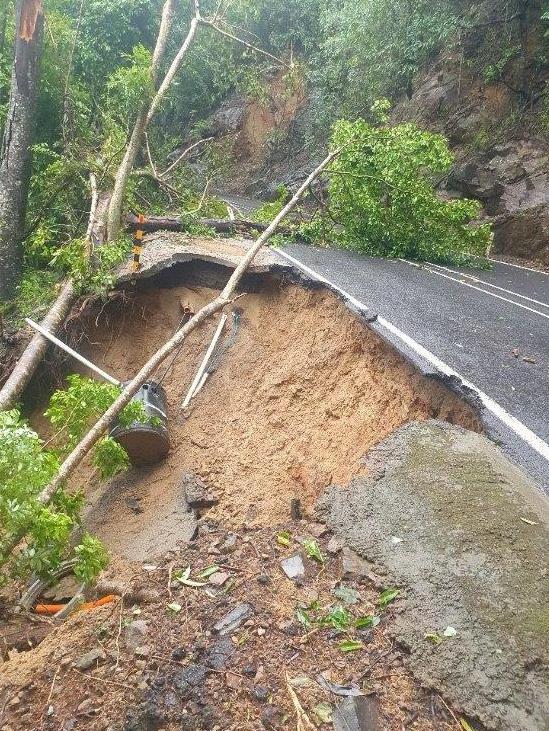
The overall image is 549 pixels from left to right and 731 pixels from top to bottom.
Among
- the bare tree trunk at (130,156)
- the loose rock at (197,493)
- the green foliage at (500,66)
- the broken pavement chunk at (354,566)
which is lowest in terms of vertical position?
the loose rock at (197,493)

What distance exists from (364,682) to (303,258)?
7408 millimetres

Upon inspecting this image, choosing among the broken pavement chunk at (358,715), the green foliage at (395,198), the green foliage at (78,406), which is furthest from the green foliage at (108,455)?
the green foliage at (395,198)

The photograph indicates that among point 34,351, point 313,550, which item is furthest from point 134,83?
point 313,550

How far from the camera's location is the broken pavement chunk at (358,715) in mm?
2631

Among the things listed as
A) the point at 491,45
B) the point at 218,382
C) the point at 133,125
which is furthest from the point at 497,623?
the point at 491,45

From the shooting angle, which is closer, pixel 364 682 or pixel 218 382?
pixel 364 682

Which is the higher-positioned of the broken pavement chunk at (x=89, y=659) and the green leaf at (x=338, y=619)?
the green leaf at (x=338, y=619)

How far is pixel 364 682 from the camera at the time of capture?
112 inches

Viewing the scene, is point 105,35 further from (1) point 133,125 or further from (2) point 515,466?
(2) point 515,466

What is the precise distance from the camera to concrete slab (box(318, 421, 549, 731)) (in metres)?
2.68

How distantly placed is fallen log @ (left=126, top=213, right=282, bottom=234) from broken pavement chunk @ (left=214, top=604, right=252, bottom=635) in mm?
7928

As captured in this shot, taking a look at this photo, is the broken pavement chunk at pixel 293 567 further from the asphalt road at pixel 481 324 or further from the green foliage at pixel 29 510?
the asphalt road at pixel 481 324

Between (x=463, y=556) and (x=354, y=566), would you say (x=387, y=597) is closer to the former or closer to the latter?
(x=354, y=566)

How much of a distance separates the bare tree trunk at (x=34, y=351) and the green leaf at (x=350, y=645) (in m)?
5.05
